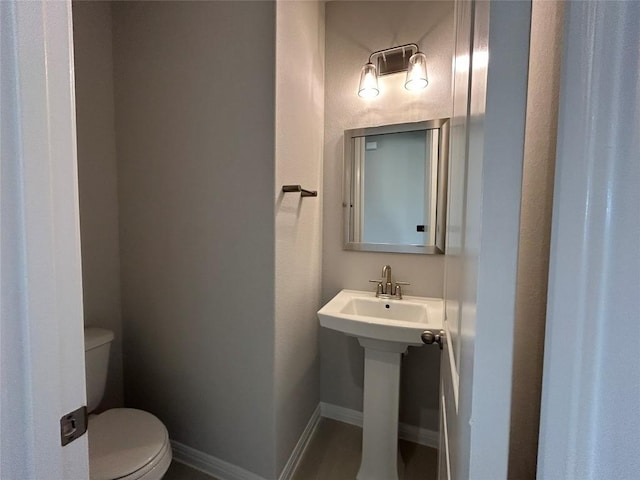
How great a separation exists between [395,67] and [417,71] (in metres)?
0.17

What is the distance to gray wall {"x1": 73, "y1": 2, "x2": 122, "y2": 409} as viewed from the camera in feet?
4.99

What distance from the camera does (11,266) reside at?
41cm

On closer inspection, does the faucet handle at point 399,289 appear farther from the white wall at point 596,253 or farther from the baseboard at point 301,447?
the white wall at point 596,253

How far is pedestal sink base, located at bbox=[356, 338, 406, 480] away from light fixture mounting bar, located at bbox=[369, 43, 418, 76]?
59.5 inches

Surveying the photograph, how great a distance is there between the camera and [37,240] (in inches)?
17.3

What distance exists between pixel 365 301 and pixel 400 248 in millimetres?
371

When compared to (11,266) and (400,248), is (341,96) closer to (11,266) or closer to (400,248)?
(400,248)

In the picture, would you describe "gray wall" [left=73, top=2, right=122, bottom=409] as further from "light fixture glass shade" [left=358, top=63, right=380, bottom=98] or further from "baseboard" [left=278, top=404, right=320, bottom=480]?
"light fixture glass shade" [left=358, top=63, right=380, bottom=98]

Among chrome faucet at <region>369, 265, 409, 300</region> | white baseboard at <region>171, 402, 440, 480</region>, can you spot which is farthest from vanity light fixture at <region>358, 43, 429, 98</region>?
white baseboard at <region>171, 402, 440, 480</region>

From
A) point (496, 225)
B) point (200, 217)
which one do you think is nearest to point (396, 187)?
point (200, 217)

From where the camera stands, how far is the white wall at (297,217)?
4.42 ft

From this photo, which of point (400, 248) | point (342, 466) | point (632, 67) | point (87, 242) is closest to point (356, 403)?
point (342, 466)

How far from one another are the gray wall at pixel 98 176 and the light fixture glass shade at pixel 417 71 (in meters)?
1.69

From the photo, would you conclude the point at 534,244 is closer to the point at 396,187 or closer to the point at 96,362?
the point at 396,187
